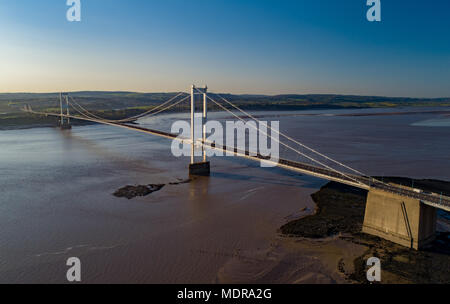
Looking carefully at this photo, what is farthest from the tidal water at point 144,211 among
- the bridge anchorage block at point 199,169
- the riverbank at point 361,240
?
the riverbank at point 361,240

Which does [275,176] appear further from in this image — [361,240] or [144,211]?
[361,240]

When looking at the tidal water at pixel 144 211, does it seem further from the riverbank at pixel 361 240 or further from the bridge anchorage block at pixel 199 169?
the riverbank at pixel 361 240

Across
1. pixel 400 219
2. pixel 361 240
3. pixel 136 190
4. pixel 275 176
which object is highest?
pixel 400 219

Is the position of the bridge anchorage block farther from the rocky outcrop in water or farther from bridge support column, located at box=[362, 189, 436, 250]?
bridge support column, located at box=[362, 189, 436, 250]

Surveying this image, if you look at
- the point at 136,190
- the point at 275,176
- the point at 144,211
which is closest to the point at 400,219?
the point at 275,176

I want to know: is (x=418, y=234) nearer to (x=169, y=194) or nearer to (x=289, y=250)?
(x=289, y=250)

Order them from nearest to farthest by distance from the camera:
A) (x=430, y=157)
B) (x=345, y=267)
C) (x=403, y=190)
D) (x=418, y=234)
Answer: (x=345, y=267), (x=418, y=234), (x=403, y=190), (x=430, y=157)
